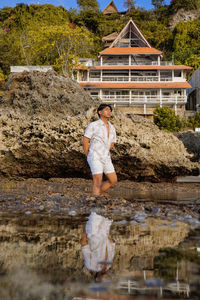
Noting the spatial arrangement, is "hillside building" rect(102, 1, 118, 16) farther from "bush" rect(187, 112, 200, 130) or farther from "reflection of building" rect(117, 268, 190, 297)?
"reflection of building" rect(117, 268, 190, 297)

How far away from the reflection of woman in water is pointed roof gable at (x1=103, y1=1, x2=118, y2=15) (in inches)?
3138

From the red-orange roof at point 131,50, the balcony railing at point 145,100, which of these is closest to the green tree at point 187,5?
the red-orange roof at point 131,50

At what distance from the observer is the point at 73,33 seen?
3850 centimetres

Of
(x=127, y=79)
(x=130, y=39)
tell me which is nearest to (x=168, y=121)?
(x=127, y=79)

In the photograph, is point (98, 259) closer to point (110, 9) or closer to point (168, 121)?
point (168, 121)

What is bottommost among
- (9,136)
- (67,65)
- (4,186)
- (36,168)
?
(4,186)

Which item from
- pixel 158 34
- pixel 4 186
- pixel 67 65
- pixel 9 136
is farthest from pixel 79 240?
pixel 158 34

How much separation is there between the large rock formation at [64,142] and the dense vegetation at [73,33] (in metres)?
27.9

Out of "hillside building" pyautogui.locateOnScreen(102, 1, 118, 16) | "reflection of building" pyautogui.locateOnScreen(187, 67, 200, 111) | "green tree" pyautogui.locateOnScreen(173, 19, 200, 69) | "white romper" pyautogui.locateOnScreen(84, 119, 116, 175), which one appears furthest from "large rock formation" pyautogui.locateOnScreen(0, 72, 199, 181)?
"hillside building" pyautogui.locateOnScreen(102, 1, 118, 16)

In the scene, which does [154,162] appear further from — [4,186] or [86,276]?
[86,276]

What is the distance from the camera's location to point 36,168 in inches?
386

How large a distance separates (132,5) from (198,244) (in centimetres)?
8187

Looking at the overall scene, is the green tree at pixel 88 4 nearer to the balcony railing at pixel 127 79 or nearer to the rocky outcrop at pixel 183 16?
the rocky outcrop at pixel 183 16

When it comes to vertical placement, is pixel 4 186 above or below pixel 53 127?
below
